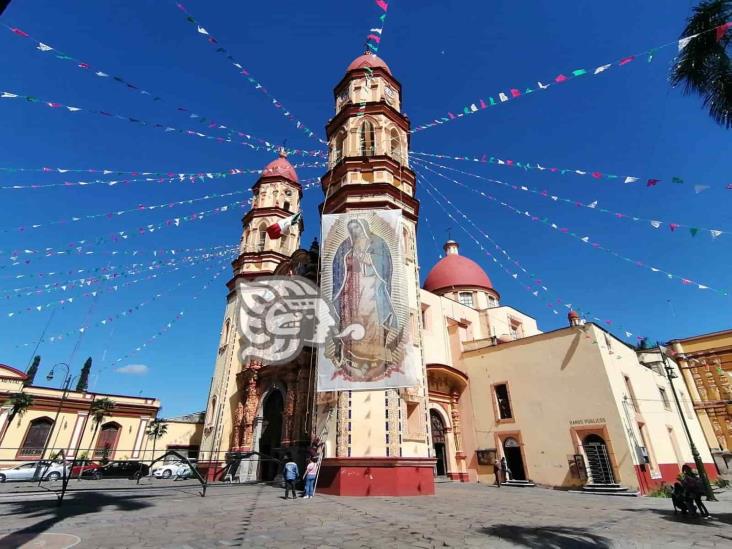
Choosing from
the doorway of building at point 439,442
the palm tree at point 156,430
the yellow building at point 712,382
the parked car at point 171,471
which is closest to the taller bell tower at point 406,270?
the doorway of building at point 439,442

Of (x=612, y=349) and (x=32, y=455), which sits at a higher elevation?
(x=612, y=349)

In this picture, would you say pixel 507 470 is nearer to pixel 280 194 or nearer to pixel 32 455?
pixel 280 194

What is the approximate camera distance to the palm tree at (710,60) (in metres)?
8.55

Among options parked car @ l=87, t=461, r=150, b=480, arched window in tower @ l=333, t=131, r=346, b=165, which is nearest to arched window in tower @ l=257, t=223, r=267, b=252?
arched window in tower @ l=333, t=131, r=346, b=165

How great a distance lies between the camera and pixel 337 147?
20.0 metres

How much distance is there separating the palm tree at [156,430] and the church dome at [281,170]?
2255cm

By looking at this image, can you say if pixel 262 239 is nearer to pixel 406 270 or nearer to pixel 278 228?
pixel 278 228

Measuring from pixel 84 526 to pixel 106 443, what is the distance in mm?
29822

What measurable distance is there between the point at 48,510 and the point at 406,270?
40.9 feet

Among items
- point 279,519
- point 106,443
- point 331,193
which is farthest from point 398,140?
point 106,443

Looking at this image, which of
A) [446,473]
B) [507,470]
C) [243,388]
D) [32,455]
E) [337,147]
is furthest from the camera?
[32,455]

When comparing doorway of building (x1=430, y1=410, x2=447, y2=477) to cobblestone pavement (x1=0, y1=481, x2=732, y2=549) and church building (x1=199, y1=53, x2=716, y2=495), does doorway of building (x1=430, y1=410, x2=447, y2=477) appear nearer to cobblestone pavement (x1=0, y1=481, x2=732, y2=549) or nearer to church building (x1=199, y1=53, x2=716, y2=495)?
church building (x1=199, y1=53, x2=716, y2=495)

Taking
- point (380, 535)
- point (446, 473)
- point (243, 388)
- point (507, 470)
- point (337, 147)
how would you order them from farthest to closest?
point (243, 388), point (337, 147), point (446, 473), point (507, 470), point (380, 535)

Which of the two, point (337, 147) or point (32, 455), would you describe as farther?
point (32, 455)
